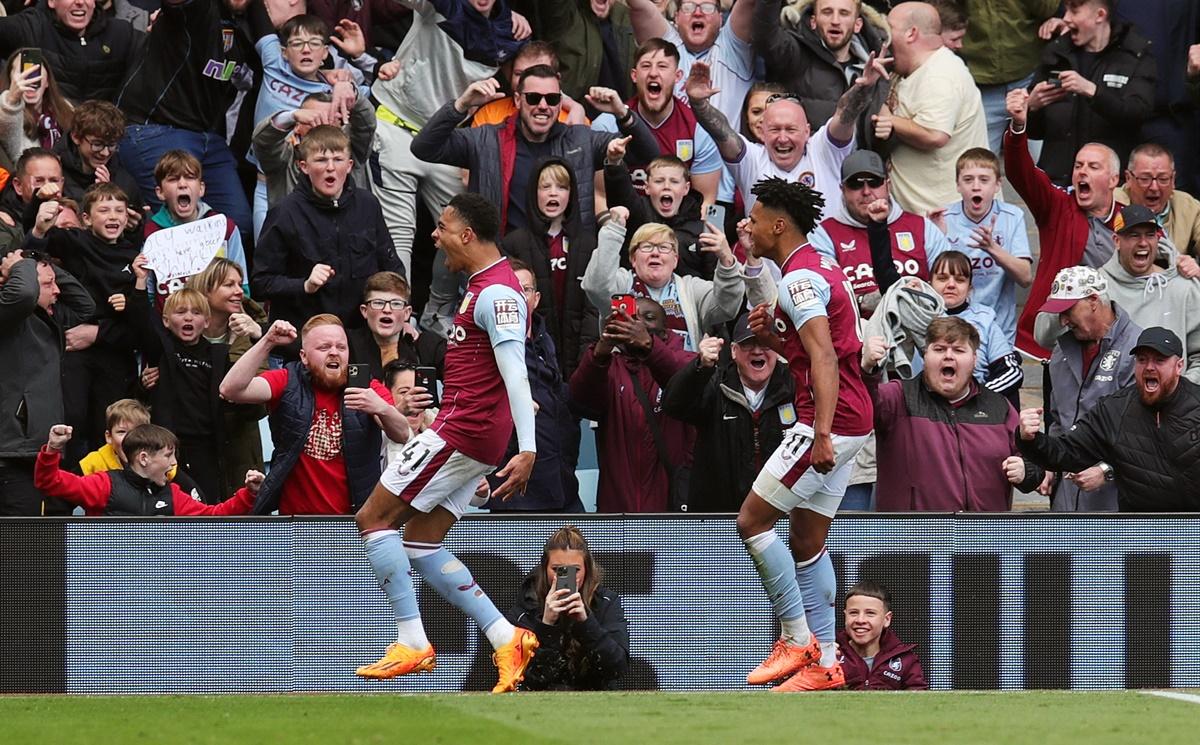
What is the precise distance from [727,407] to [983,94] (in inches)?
214

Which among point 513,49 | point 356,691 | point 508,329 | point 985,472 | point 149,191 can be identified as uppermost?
point 513,49

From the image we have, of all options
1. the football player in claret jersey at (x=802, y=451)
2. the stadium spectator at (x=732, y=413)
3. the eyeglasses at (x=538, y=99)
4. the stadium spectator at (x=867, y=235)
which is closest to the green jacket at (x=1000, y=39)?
the stadium spectator at (x=867, y=235)

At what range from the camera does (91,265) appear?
11383mm

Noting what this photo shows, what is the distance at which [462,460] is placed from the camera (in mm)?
8828

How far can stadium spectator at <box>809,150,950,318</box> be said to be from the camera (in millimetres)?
12000

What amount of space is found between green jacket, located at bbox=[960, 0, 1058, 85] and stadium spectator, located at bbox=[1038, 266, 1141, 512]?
3.68 meters

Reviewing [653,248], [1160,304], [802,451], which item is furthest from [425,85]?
[802,451]

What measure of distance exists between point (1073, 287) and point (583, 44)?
14.3 feet

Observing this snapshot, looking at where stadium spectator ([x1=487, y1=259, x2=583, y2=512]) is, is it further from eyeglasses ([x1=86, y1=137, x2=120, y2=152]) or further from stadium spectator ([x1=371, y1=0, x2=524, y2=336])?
eyeglasses ([x1=86, y1=137, x2=120, y2=152])

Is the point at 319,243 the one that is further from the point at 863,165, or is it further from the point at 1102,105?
the point at 1102,105

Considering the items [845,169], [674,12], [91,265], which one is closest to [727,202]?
[845,169]

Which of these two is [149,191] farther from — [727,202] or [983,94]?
[983,94]

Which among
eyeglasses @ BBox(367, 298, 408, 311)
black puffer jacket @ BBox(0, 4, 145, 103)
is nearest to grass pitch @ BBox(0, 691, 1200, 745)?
eyeglasses @ BBox(367, 298, 408, 311)

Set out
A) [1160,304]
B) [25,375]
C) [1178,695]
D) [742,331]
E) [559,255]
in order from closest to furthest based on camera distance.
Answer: [1178,695]
[25,375]
[742,331]
[1160,304]
[559,255]
